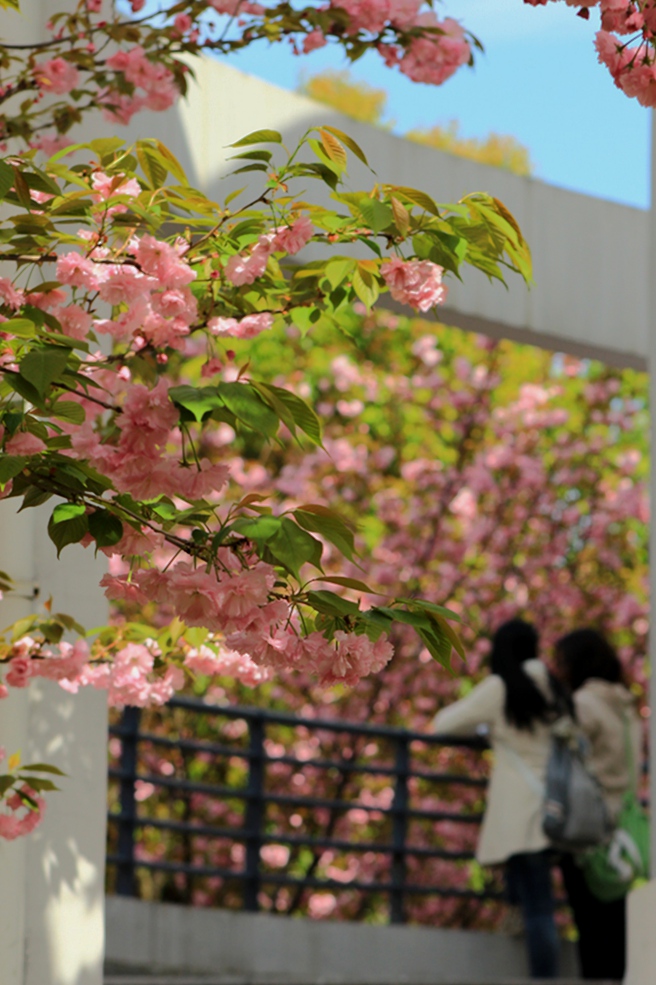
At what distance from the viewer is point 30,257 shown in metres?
2.64

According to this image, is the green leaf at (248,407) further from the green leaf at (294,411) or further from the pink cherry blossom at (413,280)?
the pink cherry blossom at (413,280)

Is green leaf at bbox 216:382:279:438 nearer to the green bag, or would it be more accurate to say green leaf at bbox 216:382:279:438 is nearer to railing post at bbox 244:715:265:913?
the green bag

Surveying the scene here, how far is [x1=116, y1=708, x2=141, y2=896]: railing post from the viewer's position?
687cm

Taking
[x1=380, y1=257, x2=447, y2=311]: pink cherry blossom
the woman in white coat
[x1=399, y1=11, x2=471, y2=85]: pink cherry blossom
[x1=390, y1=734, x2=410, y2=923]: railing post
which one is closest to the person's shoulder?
the woman in white coat

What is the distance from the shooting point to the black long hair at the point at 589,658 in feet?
22.8

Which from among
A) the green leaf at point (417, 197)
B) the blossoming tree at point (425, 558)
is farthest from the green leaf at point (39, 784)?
the blossoming tree at point (425, 558)

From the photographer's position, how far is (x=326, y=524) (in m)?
2.13

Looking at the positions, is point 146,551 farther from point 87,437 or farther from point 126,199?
point 126,199

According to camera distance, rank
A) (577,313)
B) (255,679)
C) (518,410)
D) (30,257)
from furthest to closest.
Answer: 1. (518,410)
2. (577,313)
3. (255,679)
4. (30,257)

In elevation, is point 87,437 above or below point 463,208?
below

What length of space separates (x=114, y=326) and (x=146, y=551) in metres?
0.56

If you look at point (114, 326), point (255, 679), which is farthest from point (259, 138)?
point (255, 679)

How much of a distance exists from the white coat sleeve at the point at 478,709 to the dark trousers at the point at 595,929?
0.71 meters

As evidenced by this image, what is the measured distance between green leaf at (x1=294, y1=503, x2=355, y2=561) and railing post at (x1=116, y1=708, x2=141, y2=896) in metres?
4.93
